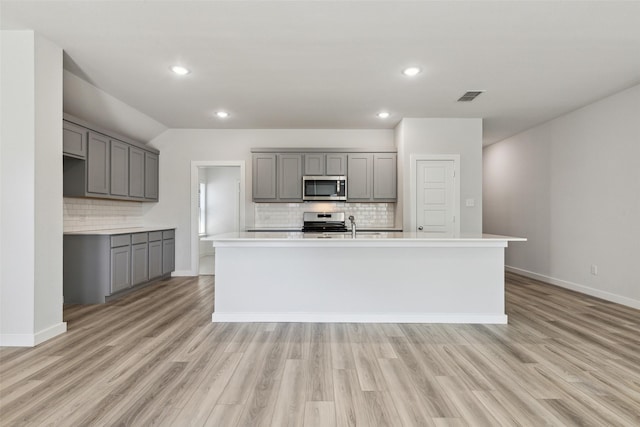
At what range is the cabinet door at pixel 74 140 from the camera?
3842 millimetres

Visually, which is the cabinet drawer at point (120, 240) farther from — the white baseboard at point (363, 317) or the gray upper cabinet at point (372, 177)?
the gray upper cabinet at point (372, 177)

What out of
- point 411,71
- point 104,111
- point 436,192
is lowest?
point 436,192

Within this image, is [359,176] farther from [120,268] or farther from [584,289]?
[120,268]

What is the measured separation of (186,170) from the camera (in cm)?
607

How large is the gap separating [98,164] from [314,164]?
3.10m

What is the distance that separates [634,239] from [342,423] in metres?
4.32

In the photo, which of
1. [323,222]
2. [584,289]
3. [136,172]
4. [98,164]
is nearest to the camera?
[98,164]

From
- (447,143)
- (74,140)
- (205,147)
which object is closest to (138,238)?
(74,140)

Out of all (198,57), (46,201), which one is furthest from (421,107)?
(46,201)

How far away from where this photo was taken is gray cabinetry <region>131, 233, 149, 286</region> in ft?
15.7

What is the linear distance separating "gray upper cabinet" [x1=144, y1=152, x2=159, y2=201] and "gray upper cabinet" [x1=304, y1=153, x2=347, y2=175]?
2.61 m

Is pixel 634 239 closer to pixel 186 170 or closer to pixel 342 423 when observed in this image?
pixel 342 423

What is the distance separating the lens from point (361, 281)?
349cm

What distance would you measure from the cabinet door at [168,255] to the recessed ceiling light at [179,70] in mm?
2988
